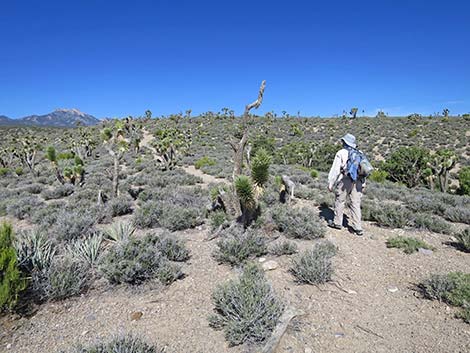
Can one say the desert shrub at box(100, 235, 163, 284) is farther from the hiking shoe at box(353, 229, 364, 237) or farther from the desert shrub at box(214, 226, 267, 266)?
the hiking shoe at box(353, 229, 364, 237)

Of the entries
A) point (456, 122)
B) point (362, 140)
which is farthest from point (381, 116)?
point (362, 140)

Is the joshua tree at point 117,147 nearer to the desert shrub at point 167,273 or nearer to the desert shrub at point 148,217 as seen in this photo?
the desert shrub at point 148,217

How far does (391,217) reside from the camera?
7168 millimetres

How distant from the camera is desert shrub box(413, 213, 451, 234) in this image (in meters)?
6.62

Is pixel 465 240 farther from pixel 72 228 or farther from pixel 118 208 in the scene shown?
pixel 118 208

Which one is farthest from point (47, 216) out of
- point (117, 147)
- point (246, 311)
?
point (117, 147)

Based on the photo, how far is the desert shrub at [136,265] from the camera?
4.29 m

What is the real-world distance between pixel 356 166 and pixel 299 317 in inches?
149

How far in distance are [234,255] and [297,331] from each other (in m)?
2.06

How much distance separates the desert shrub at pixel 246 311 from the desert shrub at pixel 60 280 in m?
2.06

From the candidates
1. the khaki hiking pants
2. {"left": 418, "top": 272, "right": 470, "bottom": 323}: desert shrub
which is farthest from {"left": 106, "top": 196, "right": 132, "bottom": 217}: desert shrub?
{"left": 418, "top": 272, "right": 470, "bottom": 323}: desert shrub

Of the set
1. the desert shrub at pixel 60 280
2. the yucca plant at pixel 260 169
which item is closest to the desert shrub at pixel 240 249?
the yucca plant at pixel 260 169

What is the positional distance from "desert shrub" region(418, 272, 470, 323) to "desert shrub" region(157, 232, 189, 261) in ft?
13.0

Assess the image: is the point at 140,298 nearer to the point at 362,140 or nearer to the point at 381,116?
the point at 362,140
